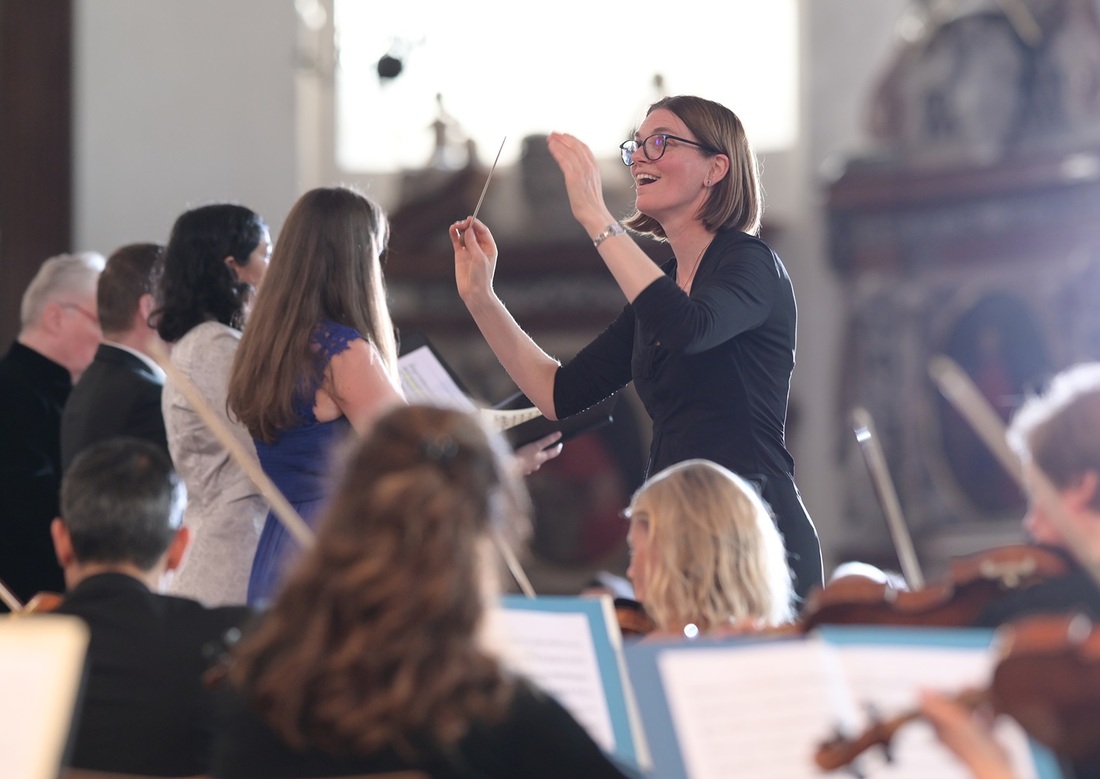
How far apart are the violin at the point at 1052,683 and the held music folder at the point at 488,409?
5.25 feet

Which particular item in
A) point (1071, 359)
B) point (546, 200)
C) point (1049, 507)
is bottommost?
point (1071, 359)

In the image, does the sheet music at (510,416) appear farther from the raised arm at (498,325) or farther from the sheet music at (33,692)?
the sheet music at (33,692)

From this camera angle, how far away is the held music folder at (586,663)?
1.84 meters

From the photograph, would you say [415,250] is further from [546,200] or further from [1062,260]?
[1062,260]

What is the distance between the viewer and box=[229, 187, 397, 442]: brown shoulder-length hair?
2.60 m

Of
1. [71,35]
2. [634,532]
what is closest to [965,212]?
[71,35]

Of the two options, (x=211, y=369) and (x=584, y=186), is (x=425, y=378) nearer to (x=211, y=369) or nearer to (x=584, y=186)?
(x=211, y=369)

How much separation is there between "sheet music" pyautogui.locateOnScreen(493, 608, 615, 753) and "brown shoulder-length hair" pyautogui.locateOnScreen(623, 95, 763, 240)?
1010 mm

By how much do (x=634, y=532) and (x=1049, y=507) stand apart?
23.7 inches

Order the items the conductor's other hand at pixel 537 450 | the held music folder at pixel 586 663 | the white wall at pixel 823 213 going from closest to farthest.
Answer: the held music folder at pixel 586 663 < the conductor's other hand at pixel 537 450 < the white wall at pixel 823 213

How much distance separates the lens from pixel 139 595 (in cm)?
193

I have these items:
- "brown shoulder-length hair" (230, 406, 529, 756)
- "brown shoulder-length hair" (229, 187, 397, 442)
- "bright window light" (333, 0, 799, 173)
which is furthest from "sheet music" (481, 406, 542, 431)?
"bright window light" (333, 0, 799, 173)

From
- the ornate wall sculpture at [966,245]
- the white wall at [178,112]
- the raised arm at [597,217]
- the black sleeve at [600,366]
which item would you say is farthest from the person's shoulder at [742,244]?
the ornate wall sculpture at [966,245]

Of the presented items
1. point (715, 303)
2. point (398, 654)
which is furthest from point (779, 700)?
point (715, 303)
